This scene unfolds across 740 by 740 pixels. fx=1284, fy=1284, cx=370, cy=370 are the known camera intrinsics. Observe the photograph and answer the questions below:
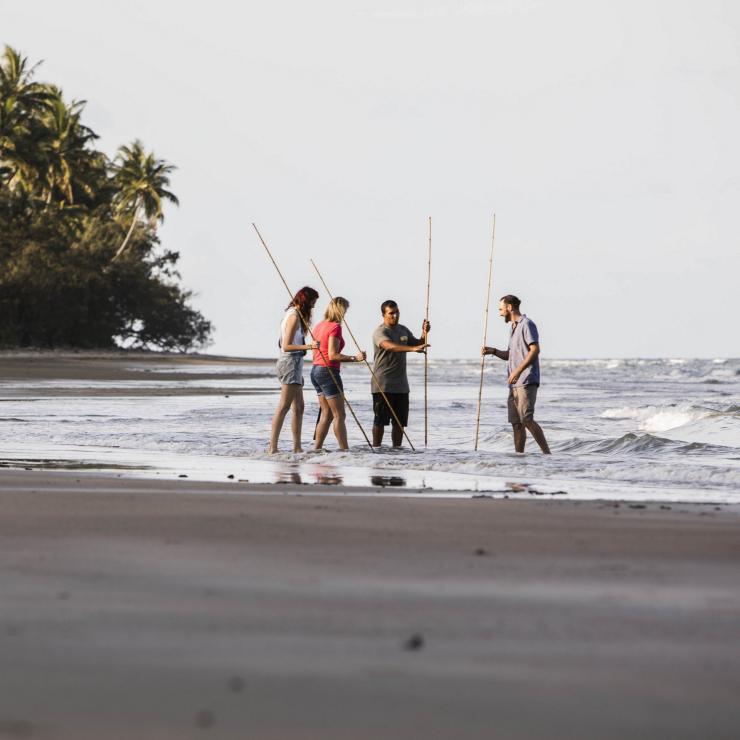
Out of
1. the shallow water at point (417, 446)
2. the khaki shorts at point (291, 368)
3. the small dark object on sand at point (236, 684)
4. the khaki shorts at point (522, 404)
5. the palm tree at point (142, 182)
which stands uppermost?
the palm tree at point (142, 182)

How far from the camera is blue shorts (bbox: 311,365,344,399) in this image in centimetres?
1132

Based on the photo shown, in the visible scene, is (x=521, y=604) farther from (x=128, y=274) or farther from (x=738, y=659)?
(x=128, y=274)

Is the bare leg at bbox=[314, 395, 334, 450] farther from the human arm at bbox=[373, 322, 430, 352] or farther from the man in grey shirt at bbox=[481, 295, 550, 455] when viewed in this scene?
the man in grey shirt at bbox=[481, 295, 550, 455]

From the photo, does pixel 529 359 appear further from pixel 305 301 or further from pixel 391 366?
pixel 305 301

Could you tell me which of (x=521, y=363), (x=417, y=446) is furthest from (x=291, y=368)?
(x=417, y=446)

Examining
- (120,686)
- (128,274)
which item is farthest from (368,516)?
(128,274)

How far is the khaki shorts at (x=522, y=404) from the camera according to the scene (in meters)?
11.1

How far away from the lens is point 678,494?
26.7 ft

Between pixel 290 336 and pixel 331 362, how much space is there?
534 mm

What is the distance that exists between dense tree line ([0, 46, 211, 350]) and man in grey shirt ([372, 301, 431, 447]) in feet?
136

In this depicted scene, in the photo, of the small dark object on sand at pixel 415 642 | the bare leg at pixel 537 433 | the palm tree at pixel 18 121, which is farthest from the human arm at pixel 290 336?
the palm tree at pixel 18 121

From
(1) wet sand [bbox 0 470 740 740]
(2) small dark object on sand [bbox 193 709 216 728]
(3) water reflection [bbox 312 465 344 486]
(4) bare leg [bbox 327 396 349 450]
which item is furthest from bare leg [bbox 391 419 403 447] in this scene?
(2) small dark object on sand [bbox 193 709 216 728]

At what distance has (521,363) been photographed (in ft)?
35.9

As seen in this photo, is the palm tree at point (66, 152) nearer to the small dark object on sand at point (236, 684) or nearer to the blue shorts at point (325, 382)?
the blue shorts at point (325, 382)
